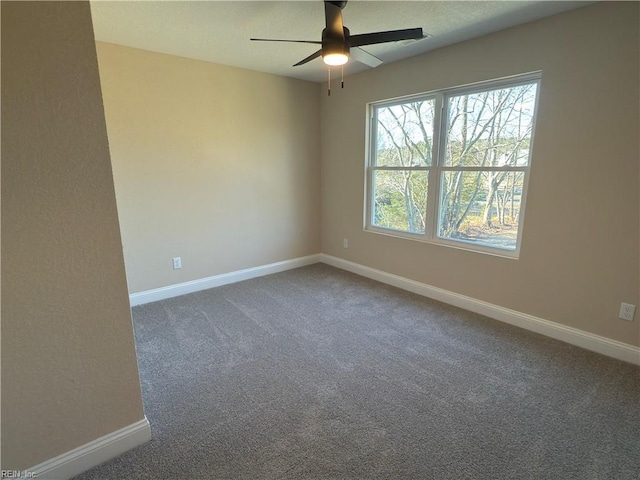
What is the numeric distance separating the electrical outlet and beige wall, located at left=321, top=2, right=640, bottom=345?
0.13 feet

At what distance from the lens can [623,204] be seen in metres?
2.24

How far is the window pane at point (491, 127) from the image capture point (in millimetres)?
2709

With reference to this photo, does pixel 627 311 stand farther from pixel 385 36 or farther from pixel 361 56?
pixel 361 56

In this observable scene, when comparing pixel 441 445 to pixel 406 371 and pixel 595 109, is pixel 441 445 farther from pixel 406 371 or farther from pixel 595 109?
pixel 595 109

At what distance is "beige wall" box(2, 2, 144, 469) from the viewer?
1.20 meters

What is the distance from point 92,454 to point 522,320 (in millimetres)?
3141

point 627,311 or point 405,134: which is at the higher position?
point 405,134

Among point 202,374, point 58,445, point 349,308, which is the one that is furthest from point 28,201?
point 349,308

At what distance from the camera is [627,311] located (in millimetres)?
2311

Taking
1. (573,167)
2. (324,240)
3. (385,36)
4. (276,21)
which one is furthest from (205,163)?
(573,167)

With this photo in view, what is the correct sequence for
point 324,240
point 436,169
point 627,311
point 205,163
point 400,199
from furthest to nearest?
point 324,240 → point 400,199 → point 205,163 → point 436,169 → point 627,311

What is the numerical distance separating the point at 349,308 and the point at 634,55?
2.81m

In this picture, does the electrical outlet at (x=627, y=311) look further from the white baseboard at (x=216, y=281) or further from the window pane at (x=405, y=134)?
the white baseboard at (x=216, y=281)

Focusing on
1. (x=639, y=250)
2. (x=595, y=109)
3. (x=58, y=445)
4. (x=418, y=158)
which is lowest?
(x=58, y=445)
